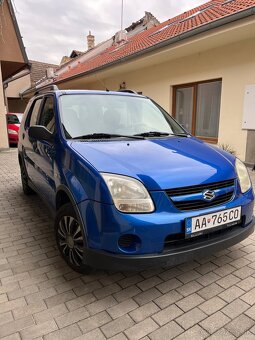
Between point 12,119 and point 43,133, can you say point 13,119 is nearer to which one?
point 12,119

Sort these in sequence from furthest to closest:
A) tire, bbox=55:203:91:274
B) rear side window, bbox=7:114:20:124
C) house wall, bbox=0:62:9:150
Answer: rear side window, bbox=7:114:20:124, house wall, bbox=0:62:9:150, tire, bbox=55:203:91:274

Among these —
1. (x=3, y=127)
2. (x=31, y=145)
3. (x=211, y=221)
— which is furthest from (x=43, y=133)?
(x=3, y=127)

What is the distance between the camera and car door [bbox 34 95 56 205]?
2898 millimetres

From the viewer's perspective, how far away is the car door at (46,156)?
2.90 meters

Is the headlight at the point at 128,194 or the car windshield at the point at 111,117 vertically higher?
the car windshield at the point at 111,117

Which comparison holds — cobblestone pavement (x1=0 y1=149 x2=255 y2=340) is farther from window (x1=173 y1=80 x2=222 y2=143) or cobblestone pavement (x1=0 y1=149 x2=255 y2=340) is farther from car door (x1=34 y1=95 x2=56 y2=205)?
window (x1=173 y1=80 x2=222 y2=143)

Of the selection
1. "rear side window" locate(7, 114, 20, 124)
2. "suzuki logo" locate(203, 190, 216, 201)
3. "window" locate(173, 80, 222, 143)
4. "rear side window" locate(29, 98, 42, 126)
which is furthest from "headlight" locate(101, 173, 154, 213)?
"rear side window" locate(7, 114, 20, 124)

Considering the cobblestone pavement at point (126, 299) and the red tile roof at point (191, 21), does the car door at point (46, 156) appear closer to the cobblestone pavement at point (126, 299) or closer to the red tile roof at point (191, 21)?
the cobblestone pavement at point (126, 299)

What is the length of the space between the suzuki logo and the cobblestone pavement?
78 centimetres

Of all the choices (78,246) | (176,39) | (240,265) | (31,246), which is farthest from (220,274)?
(176,39)

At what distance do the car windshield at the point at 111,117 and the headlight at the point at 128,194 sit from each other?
863mm

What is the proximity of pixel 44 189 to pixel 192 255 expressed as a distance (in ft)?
6.62

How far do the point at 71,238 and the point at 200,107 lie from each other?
701 cm

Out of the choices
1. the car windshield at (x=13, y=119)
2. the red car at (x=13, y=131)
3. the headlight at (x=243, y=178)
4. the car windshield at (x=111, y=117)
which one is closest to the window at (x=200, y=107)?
the car windshield at (x=111, y=117)
